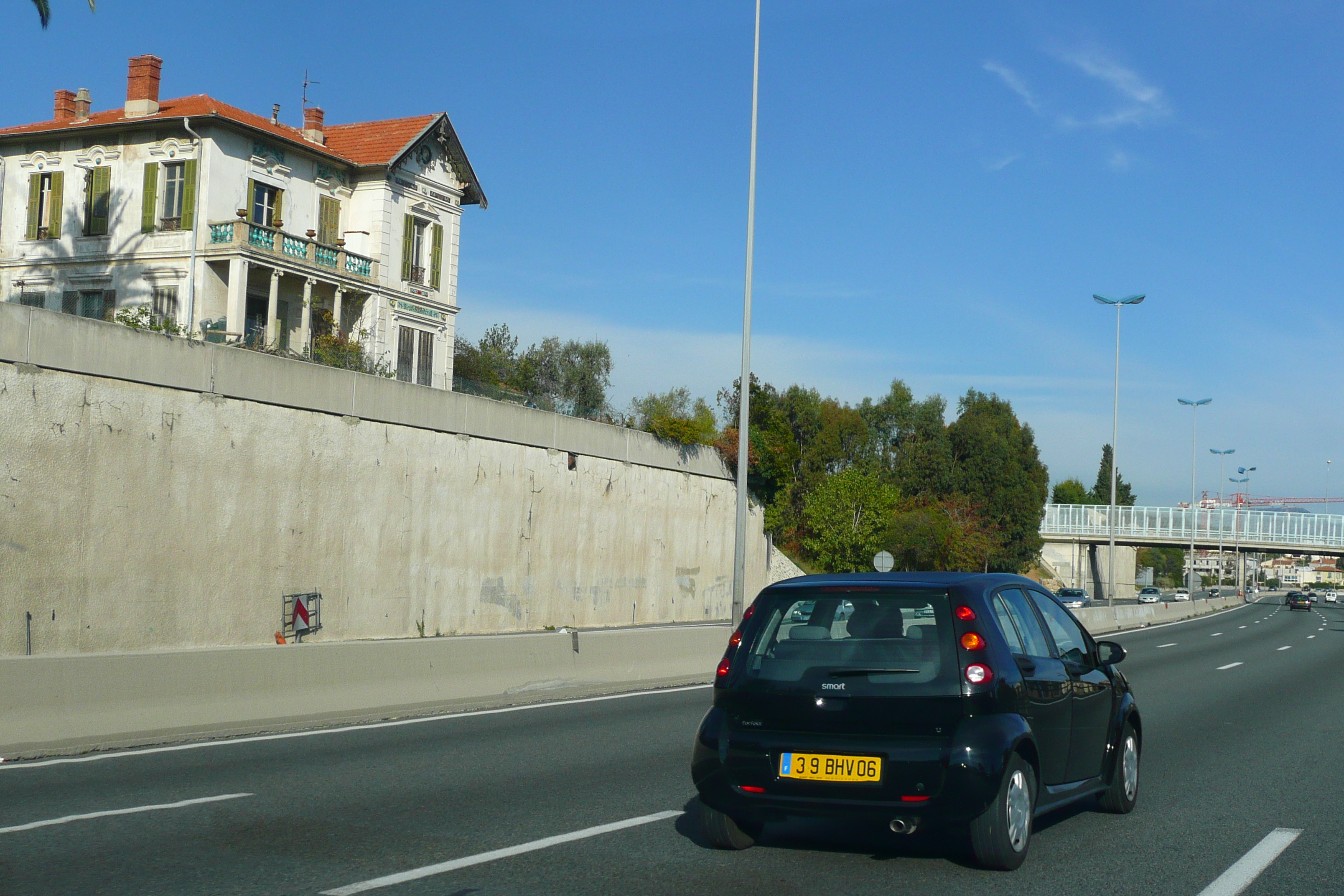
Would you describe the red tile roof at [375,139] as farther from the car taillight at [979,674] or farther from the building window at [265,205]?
Answer: the car taillight at [979,674]

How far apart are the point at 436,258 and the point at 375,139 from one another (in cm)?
431

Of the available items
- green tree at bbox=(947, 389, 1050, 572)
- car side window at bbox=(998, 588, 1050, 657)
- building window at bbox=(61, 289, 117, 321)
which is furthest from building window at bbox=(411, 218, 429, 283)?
green tree at bbox=(947, 389, 1050, 572)

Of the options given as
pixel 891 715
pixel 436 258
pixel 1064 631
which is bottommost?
pixel 891 715

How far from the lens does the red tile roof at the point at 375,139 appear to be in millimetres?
40000

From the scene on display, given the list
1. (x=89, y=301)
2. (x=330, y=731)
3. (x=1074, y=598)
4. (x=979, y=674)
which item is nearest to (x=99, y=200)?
(x=89, y=301)

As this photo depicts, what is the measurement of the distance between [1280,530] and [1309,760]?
80766 millimetres

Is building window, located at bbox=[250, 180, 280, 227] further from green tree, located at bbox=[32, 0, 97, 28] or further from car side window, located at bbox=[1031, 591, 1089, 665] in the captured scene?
car side window, located at bbox=[1031, 591, 1089, 665]

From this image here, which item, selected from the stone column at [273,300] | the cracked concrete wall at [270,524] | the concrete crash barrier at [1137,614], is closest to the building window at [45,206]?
the stone column at [273,300]

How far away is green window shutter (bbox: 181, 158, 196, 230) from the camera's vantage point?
1372 inches

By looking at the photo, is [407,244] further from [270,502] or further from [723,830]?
[723,830]

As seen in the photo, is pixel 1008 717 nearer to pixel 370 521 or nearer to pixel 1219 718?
pixel 1219 718

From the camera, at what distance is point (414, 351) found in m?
40.7

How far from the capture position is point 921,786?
599 centimetres

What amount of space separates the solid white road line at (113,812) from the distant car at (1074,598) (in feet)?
155
